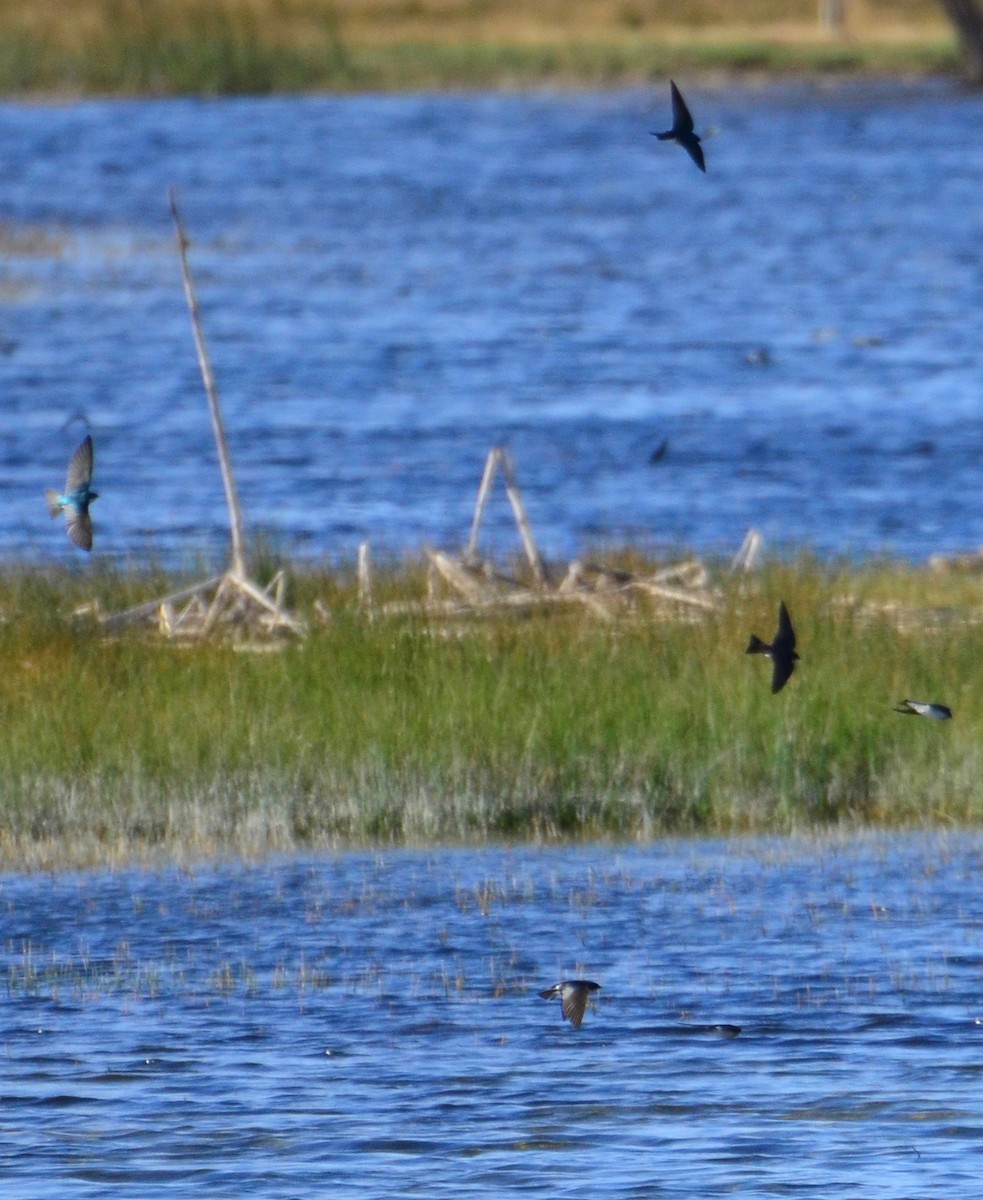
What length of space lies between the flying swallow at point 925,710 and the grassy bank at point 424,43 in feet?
149

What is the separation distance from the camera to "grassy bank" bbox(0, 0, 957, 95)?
5700 cm

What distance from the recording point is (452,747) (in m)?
12.3

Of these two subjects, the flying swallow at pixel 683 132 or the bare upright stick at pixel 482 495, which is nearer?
the flying swallow at pixel 683 132

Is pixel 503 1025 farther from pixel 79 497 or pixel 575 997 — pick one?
pixel 79 497

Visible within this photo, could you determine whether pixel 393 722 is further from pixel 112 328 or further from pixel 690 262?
pixel 690 262

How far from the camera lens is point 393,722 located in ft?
40.8

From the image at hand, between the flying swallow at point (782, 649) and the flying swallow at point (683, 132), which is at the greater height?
the flying swallow at point (683, 132)

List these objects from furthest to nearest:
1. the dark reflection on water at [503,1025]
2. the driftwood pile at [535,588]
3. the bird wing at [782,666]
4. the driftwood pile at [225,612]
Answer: the driftwood pile at [535,588] → the driftwood pile at [225,612] → the bird wing at [782,666] → the dark reflection on water at [503,1025]

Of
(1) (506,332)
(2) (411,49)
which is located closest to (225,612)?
(1) (506,332)

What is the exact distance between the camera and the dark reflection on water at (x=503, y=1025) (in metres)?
8.56

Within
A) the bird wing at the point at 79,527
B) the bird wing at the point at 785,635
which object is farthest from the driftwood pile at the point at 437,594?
the bird wing at the point at 785,635

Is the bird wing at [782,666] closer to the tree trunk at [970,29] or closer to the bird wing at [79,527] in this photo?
the bird wing at [79,527]

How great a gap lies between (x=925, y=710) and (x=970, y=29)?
44.5 m

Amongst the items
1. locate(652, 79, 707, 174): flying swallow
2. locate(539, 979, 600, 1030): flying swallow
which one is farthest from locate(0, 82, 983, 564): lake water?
locate(539, 979, 600, 1030): flying swallow
